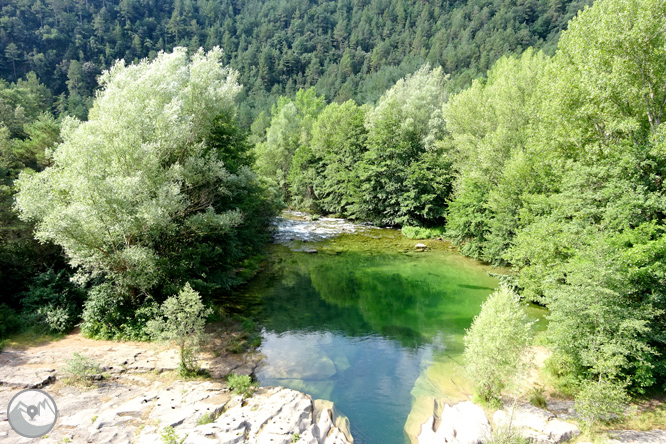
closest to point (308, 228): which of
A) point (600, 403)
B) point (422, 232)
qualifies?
point (422, 232)

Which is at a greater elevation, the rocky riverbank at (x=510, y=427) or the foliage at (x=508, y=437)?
the foliage at (x=508, y=437)

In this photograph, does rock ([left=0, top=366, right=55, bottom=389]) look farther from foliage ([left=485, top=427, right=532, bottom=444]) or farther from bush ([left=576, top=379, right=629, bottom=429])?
bush ([left=576, top=379, right=629, bottom=429])

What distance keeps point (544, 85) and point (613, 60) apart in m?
5.00

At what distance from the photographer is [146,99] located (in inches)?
771

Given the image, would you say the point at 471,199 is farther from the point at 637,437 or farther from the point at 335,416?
the point at 335,416

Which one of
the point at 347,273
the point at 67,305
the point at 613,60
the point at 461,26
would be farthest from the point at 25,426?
the point at 461,26

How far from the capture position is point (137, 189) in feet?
52.9

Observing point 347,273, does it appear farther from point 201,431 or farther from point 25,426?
point 25,426

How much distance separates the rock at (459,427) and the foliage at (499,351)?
3.68 feet

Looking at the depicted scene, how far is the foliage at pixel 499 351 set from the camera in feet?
41.1

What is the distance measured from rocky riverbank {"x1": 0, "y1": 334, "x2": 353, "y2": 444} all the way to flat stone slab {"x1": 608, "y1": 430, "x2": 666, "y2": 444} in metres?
8.41

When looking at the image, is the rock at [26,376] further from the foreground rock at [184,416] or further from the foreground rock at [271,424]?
the foreground rock at [271,424]

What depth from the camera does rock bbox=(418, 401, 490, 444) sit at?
11.1 meters

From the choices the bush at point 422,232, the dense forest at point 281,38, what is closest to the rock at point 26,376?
the bush at point 422,232
